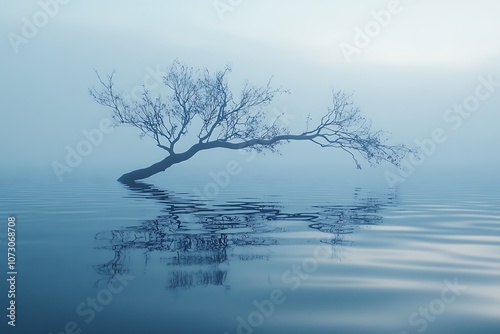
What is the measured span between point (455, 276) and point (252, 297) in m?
2.82

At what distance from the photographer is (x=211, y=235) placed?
10.2 meters

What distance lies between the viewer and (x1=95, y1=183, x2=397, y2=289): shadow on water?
22.8 feet

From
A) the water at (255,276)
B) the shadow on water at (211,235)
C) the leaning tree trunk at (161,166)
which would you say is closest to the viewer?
the water at (255,276)

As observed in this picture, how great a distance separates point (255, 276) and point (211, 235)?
367 centimetres

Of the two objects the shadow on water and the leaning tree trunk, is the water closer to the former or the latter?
the shadow on water

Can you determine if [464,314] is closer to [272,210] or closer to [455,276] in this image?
[455,276]

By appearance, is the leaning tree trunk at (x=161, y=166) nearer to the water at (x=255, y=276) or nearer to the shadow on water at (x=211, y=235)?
the shadow on water at (x=211, y=235)

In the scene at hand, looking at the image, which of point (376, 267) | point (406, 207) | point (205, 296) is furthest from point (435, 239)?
point (406, 207)

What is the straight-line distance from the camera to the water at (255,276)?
4848mm

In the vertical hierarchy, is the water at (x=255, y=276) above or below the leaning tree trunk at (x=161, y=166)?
below

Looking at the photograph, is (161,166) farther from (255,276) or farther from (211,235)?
(255,276)

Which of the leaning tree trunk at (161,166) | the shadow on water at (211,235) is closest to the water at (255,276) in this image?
the shadow on water at (211,235)

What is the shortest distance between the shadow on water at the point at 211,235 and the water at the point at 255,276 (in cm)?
4

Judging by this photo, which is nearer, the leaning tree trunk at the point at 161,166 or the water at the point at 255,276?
the water at the point at 255,276
